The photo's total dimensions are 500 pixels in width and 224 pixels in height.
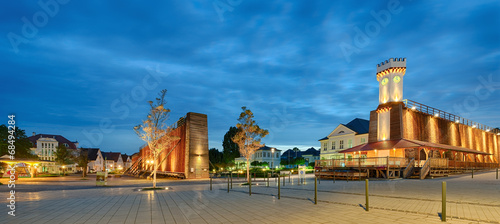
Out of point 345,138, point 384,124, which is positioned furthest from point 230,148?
point 384,124

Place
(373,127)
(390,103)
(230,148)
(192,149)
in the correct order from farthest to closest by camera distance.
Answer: (230,148) < (373,127) < (390,103) < (192,149)

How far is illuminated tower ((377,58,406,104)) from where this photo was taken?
35875mm

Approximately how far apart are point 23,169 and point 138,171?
18.2 meters

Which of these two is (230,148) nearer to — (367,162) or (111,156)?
(367,162)

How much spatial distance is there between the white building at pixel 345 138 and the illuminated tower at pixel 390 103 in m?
10.1

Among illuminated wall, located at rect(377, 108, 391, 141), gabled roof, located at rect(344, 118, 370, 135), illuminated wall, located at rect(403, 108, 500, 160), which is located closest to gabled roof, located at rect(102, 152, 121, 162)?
gabled roof, located at rect(344, 118, 370, 135)

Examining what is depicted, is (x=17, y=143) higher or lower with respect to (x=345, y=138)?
lower

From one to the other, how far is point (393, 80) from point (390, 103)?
3018mm

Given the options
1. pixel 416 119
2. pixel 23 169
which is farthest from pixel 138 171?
pixel 416 119

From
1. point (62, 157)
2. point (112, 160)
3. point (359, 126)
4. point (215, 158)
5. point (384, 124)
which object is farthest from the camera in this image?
point (112, 160)

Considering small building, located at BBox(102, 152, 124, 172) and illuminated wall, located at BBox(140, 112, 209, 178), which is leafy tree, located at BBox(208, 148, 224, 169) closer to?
illuminated wall, located at BBox(140, 112, 209, 178)

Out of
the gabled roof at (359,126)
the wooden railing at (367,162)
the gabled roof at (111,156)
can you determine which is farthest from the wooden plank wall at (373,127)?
the gabled roof at (111,156)

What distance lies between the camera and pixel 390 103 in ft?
118

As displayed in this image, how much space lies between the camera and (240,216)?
8.75 m
